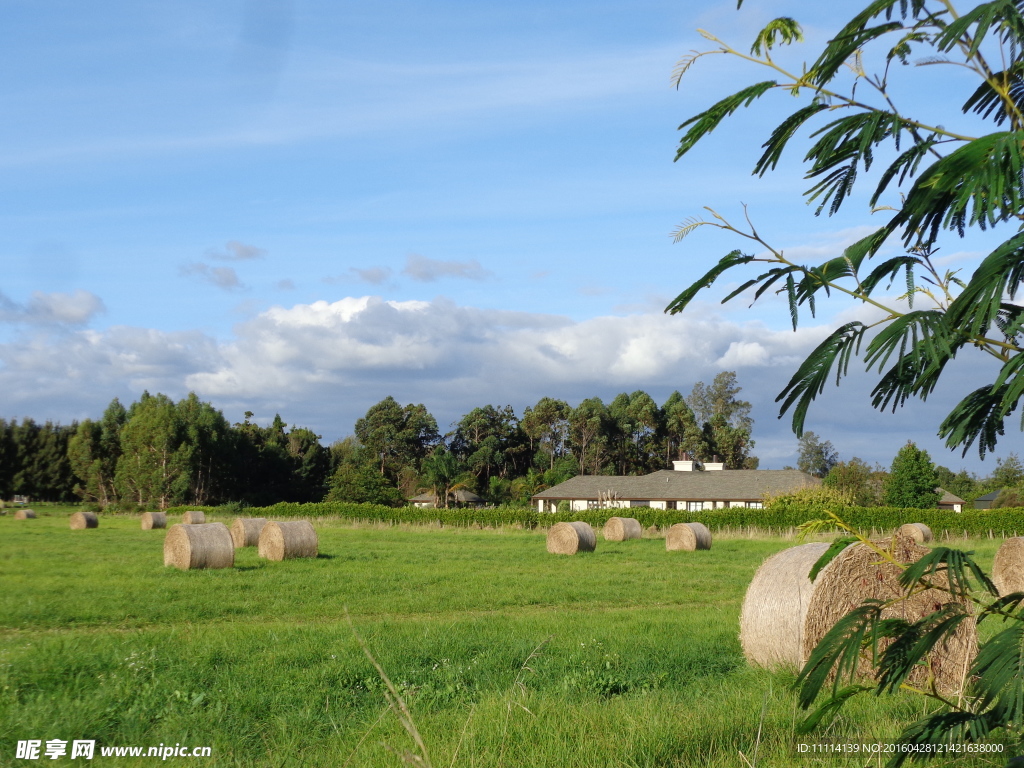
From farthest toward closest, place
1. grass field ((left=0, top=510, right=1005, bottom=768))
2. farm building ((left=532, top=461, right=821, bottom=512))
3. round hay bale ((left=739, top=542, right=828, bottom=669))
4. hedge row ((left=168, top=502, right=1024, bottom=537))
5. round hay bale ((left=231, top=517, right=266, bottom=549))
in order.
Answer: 1. farm building ((left=532, top=461, right=821, bottom=512))
2. hedge row ((left=168, top=502, right=1024, bottom=537))
3. round hay bale ((left=231, top=517, right=266, bottom=549))
4. round hay bale ((left=739, top=542, right=828, bottom=669))
5. grass field ((left=0, top=510, right=1005, bottom=768))

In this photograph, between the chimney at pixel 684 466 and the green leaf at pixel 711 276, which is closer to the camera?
the green leaf at pixel 711 276

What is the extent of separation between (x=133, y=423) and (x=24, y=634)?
6923 centimetres

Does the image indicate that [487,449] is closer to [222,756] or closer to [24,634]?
[24,634]

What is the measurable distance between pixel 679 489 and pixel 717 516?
22.4 meters

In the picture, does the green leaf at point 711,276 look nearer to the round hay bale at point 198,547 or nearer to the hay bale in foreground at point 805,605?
the hay bale in foreground at point 805,605

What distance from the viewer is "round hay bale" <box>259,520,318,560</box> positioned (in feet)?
79.9

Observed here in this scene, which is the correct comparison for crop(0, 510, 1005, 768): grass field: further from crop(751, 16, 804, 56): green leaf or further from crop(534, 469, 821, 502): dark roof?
crop(534, 469, 821, 502): dark roof

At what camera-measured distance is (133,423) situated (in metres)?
75.0

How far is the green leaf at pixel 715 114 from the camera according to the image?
2.50 m

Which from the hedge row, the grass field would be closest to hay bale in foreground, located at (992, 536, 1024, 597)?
the grass field

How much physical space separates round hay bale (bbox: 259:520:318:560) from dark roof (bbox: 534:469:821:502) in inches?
1802

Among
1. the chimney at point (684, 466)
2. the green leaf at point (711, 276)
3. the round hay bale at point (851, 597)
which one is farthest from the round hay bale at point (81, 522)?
the green leaf at point (711, 276)

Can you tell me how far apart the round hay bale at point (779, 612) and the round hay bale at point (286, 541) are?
56.7 feet

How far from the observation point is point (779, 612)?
9.41 meters
